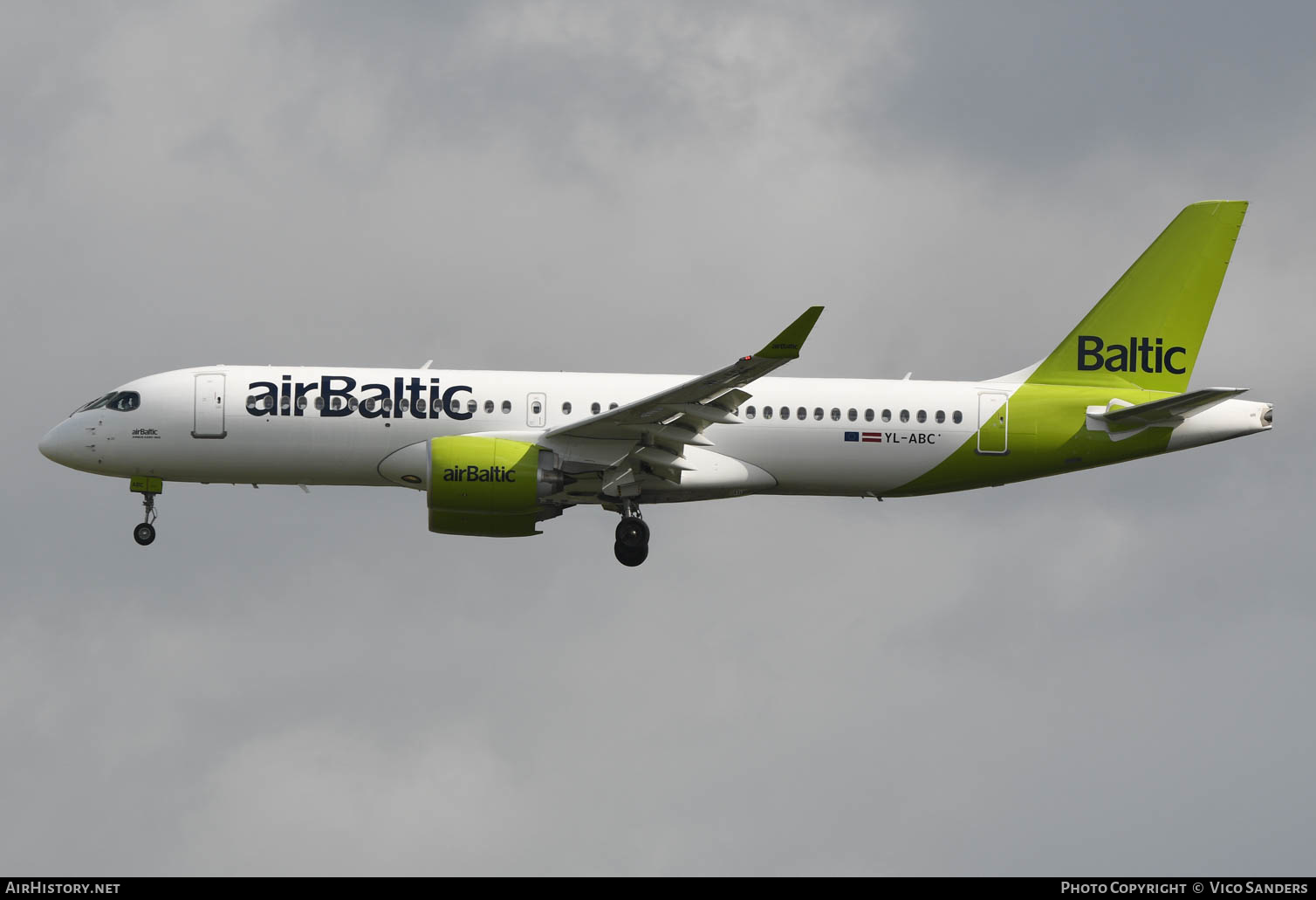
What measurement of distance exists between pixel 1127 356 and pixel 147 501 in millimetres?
24658

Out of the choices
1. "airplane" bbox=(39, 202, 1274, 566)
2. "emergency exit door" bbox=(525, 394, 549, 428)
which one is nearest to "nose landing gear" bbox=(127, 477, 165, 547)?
"airplane" bbox=(39, 202, 1274, 566)

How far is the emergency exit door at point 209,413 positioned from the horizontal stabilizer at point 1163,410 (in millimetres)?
21113

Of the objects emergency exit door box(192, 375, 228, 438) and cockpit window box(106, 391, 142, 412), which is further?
cockpit window box(106, 391, 142, 412)

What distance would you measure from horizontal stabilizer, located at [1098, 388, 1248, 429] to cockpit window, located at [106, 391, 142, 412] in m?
23.3

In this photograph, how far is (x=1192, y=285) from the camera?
45188mm

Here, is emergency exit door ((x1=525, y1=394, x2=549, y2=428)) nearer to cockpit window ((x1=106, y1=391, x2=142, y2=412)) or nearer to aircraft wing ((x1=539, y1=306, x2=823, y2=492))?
aircraft wing ((x1=539, y1=306, x2=823, y2=492))

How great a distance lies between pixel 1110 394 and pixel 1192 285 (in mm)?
3937

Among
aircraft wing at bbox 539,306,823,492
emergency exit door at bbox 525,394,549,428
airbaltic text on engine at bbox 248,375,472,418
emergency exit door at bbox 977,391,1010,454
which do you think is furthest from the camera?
emergency exit door at bbox 977,391,1010,454

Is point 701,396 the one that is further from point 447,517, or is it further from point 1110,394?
point 1110,394

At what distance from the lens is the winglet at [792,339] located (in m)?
35.1

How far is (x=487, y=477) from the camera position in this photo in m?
40.1

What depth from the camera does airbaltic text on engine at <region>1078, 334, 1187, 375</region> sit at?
44.6m

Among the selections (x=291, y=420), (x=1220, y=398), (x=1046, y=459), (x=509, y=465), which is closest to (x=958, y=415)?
(x=1046, y=459)

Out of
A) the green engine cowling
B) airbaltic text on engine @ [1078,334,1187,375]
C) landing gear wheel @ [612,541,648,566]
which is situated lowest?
landing gear wheel @ [612,541,648,566]
